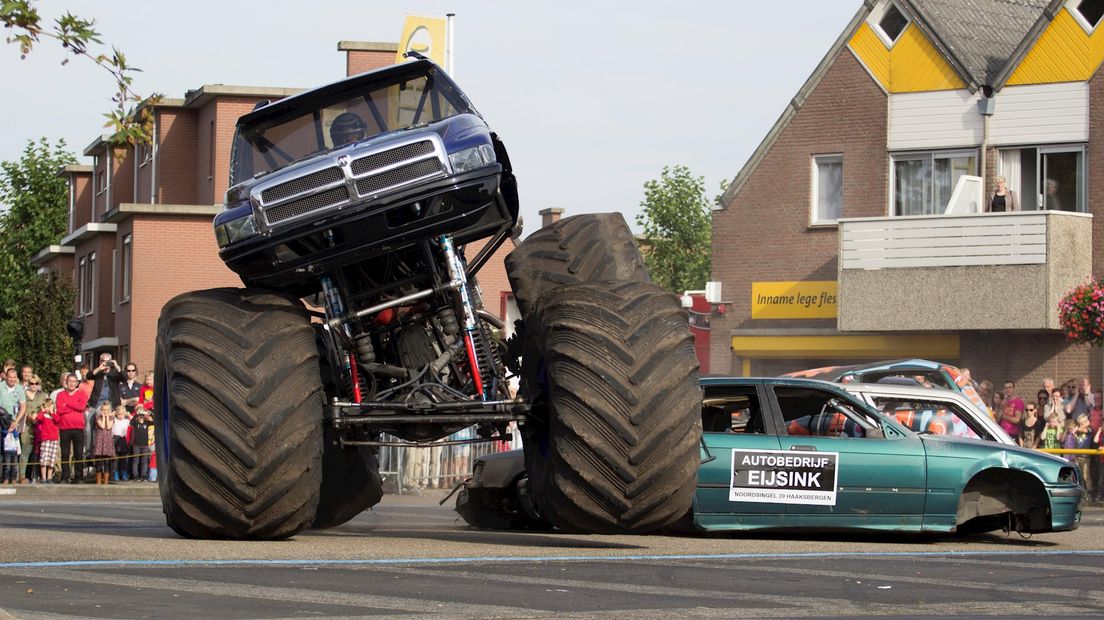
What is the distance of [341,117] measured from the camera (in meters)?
13.9

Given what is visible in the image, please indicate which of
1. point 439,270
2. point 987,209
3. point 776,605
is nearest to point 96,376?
point 987,209

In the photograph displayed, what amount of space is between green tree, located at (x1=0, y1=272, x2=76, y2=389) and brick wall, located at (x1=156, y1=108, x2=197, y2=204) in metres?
4.93

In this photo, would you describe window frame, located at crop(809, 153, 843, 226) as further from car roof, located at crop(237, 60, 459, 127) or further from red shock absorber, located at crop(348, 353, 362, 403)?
red shock absorber, located at crop(348, 353, 362, 403)

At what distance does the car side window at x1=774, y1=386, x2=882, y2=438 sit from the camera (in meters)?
16.0

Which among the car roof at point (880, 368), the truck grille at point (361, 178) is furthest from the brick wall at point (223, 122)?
the truck grille at point (361, 178)

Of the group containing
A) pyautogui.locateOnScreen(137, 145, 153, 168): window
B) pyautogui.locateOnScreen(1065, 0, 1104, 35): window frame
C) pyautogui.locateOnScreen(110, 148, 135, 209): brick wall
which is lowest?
pyautogui.locateOnScreen(110, 148, 135, 209): brick wall

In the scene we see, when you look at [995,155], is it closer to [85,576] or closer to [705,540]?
[705,540]

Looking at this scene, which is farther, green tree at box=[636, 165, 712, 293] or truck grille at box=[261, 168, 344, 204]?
green tree at box=[636, 165, 712, 293]

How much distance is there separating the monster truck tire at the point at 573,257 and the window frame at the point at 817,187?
26290 mm

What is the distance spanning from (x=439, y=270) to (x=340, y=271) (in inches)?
25.5

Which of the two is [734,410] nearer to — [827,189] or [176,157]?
[827,189]

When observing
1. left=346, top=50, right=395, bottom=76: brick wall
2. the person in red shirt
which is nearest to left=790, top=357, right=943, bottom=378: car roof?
A: the person in red shirt

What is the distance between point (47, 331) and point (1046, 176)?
104ft

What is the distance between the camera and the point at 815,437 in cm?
1564
